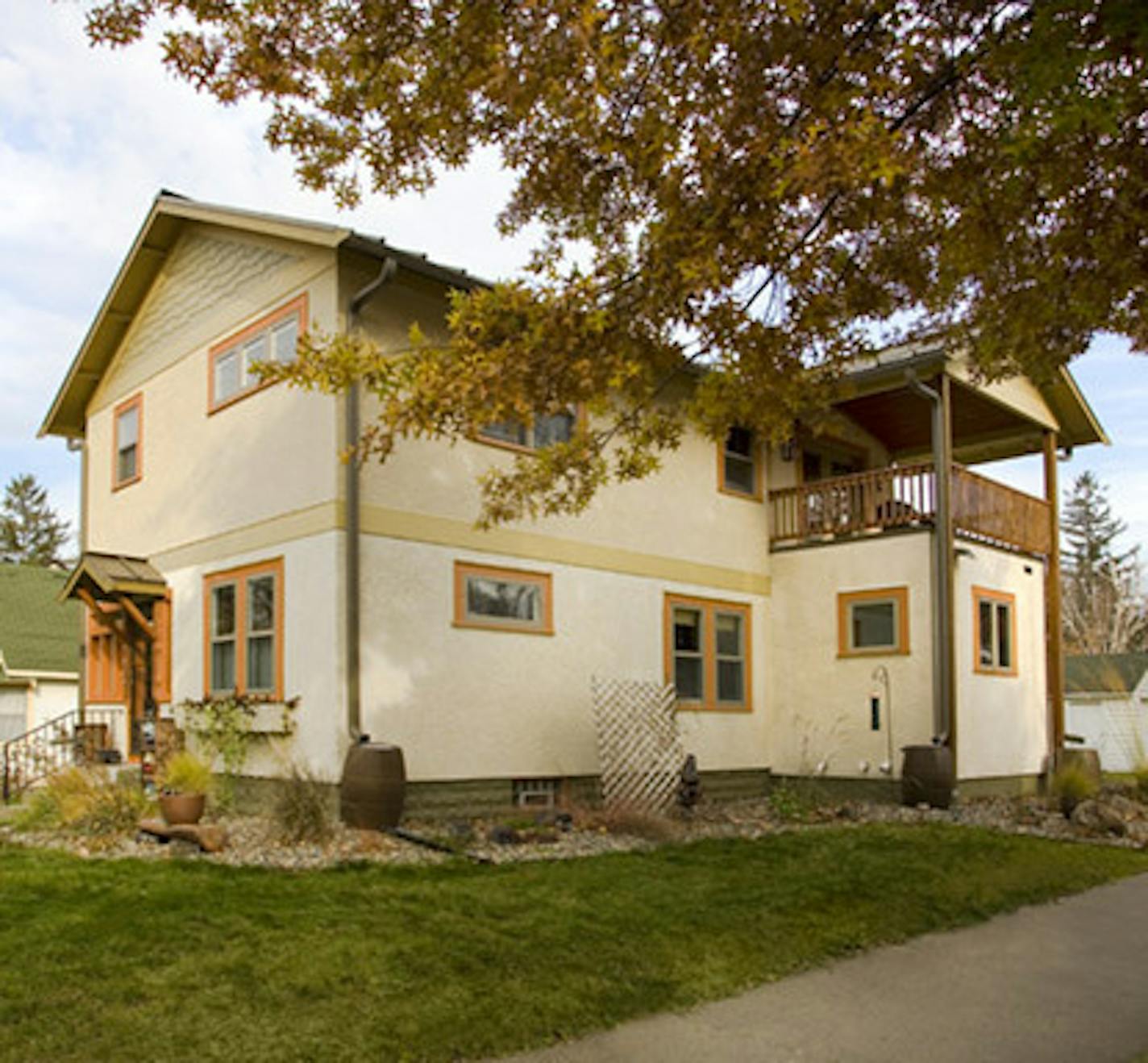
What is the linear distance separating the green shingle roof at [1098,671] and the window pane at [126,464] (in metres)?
23.9

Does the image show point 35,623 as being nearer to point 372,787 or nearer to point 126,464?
point 126,464

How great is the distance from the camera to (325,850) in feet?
A: 32.6

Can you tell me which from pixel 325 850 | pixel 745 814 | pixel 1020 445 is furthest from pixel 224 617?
pixel 1020 445

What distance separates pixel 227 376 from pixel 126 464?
129 inches

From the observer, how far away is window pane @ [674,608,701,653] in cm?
1538

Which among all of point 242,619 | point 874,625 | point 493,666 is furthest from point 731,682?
point 242,619

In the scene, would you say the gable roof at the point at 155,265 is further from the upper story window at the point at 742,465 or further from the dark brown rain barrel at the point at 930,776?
the dark brown rain barrel at the point at 930,776

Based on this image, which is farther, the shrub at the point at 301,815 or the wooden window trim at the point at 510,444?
the wooden window trim at the point at 510,444

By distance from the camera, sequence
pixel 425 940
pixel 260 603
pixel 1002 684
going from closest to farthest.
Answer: pixel 425 940 → pixel 260 603 → pixel 1002 684

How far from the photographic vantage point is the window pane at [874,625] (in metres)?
15.6

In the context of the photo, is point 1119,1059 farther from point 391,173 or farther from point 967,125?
point 391,173

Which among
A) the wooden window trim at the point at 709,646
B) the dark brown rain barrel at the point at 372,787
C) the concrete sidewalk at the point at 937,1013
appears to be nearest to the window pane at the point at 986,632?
the wooden window trim at the point at 709,646

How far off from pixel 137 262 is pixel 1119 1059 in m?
15.0

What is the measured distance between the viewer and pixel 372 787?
419 inches
